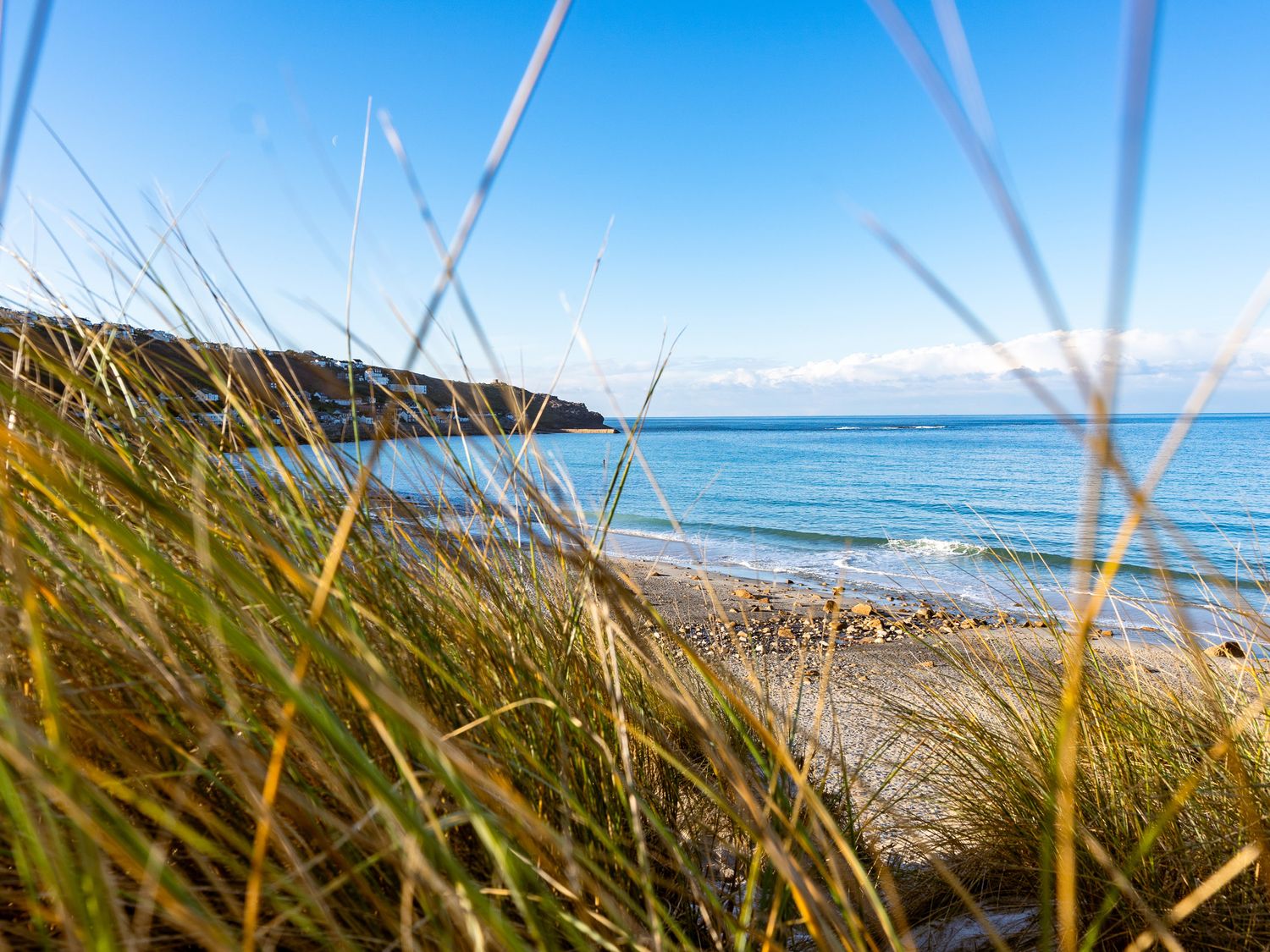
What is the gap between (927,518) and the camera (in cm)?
1769

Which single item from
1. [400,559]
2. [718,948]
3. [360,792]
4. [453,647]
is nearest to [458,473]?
[400,559]

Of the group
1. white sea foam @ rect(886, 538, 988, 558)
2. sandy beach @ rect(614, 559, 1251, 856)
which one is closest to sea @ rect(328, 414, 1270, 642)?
white sea foam @ rect(886, 538, 988, 558)

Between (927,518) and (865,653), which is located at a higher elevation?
(865,653)

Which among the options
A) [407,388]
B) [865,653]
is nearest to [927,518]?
[865,653]

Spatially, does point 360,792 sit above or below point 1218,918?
above

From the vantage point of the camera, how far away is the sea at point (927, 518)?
60.8 inches

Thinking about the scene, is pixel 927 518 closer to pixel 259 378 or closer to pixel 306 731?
pixel 259 378

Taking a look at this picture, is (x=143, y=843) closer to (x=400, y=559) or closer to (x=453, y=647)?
(x=453, y=647)

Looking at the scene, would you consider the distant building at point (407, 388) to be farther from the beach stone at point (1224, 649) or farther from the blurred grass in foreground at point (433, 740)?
the beach stone at point (1224, 649)

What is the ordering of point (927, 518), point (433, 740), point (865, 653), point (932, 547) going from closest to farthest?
point (433, 740) < point (865, 653) < point (932, 547) < point (927, 518)

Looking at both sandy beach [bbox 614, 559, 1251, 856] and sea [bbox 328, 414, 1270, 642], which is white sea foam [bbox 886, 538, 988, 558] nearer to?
sea [bbox 328, 414, 1270, 642]

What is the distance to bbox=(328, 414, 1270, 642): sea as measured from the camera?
154 cm

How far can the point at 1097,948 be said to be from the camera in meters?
1.23

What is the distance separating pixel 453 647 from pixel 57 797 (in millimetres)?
632
